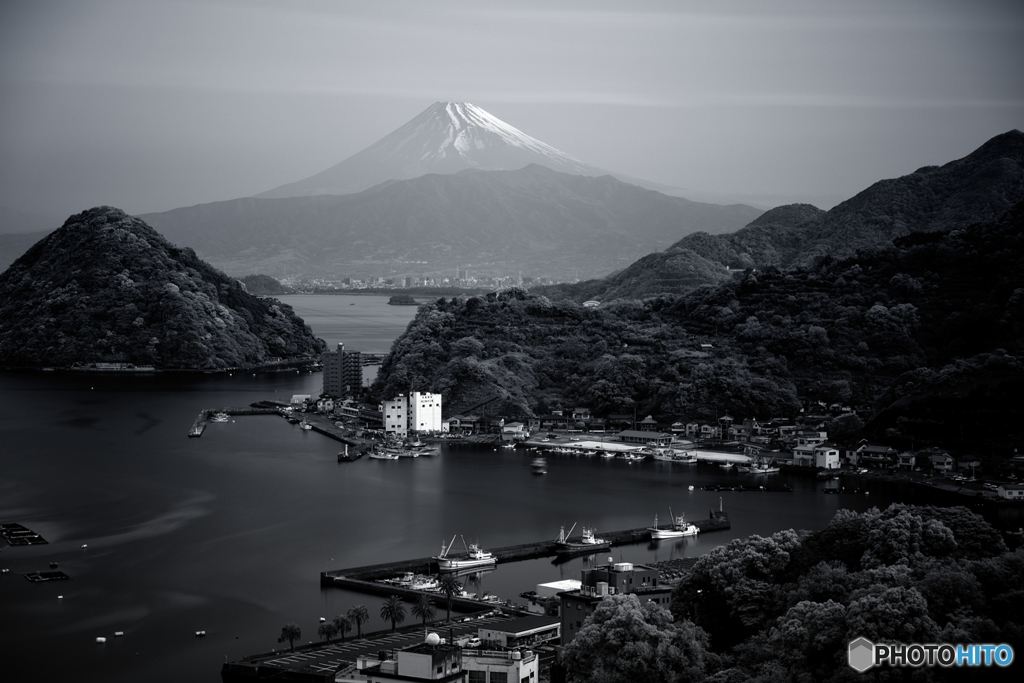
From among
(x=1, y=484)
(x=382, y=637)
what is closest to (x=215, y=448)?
(x=1, y=484)

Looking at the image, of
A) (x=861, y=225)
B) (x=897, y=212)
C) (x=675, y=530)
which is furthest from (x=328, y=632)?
(x=897, y=212)

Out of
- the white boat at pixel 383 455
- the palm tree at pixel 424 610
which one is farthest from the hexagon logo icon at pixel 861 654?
the white boat at pixel 383 455

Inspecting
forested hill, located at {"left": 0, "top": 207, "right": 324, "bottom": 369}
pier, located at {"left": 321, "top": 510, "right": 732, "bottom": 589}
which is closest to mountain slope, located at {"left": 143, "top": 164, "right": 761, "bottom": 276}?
forested hill, located at {"left": 0, "top": 207, "right": 324, "bottom": 369}

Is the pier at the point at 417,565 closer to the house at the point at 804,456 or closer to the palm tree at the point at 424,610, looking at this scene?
the palm tree at the point at 424,610

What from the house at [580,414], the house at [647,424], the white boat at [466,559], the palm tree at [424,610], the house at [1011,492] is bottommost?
the palm tree at [424,610]

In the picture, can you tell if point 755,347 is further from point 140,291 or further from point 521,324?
point 140,291

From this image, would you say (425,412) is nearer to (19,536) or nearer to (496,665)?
(19,536)
